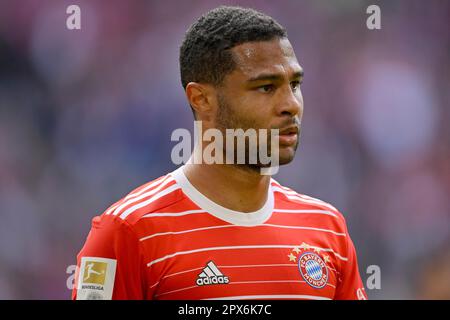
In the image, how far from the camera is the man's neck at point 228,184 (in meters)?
3.13

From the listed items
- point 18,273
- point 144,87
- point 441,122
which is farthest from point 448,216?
point 18,273

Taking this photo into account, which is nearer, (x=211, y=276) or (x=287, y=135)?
(x=211, y=276)

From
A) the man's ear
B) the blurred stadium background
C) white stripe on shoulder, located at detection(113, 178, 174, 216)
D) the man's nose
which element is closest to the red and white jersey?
white stripe on shoulder, located at detection(113, 178, 174, 216)

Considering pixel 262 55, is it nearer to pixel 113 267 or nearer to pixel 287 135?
pixel 287 135

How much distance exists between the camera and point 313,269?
307 cm

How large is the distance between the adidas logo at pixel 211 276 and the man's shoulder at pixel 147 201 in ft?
0.99

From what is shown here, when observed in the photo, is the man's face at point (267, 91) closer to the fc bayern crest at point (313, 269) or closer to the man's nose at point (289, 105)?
the man's nose at point (289, 105)

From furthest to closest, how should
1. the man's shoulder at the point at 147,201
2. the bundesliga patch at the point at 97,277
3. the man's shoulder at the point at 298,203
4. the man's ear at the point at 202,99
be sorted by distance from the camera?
1. the man's shoulder at the point at 298,203
2. the man's ear at the point at 202,99
3. the man's shoulder at the point at 147,201
4. the bundesliga patch at the point at 97,277

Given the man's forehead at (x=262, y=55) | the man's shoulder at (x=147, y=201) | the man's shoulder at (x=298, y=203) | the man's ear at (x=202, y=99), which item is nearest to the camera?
the man's shoulder at (x=147, y=201)

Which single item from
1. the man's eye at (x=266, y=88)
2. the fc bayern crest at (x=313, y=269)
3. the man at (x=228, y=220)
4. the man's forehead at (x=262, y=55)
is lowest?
the fc bayern crest at (x=313, y=269)

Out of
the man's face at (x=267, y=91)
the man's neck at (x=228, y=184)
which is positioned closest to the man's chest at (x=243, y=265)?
the man's neck at (x=228, y=184)

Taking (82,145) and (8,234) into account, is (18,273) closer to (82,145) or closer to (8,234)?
(8,234)

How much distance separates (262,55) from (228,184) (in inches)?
21.5

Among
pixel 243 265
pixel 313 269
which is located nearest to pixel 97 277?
pixel 243 265
